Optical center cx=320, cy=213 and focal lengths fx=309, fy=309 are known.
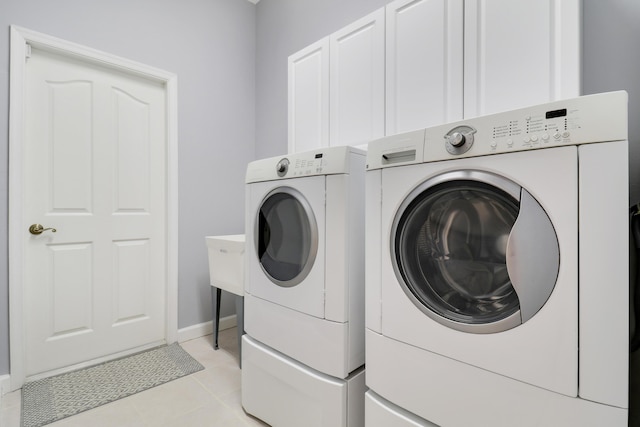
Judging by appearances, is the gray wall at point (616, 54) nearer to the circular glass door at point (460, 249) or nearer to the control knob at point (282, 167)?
the circular glass door at point (460, 249)

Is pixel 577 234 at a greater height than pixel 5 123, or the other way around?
pixel 5 123

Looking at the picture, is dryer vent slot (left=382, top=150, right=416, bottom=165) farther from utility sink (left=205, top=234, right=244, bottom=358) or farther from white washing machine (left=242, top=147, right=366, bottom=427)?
utility sink (left=205, top=234, right=244, bottom=358)

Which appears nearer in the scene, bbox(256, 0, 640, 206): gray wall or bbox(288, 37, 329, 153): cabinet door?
bbox(256, 0, 640, 206): gray wall

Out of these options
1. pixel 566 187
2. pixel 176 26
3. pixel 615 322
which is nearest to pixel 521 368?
pixel 615 322

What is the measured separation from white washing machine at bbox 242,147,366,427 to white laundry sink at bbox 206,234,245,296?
51 cm

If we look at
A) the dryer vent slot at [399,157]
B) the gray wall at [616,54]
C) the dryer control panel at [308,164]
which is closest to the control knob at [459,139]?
the dryer vent slot at [399,157]

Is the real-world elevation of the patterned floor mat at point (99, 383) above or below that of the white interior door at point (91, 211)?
below

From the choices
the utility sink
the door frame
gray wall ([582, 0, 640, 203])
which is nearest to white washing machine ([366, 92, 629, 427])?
gray wall ([582, 0, 640, 203])

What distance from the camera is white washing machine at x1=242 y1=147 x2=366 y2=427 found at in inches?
46.0

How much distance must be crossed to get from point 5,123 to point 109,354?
1554 millimetres

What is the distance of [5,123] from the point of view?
5.63 ft

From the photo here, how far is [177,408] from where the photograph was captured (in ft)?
5.24

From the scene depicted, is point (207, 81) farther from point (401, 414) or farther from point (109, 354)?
point (401, 414)

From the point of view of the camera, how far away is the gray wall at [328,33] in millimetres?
1177
